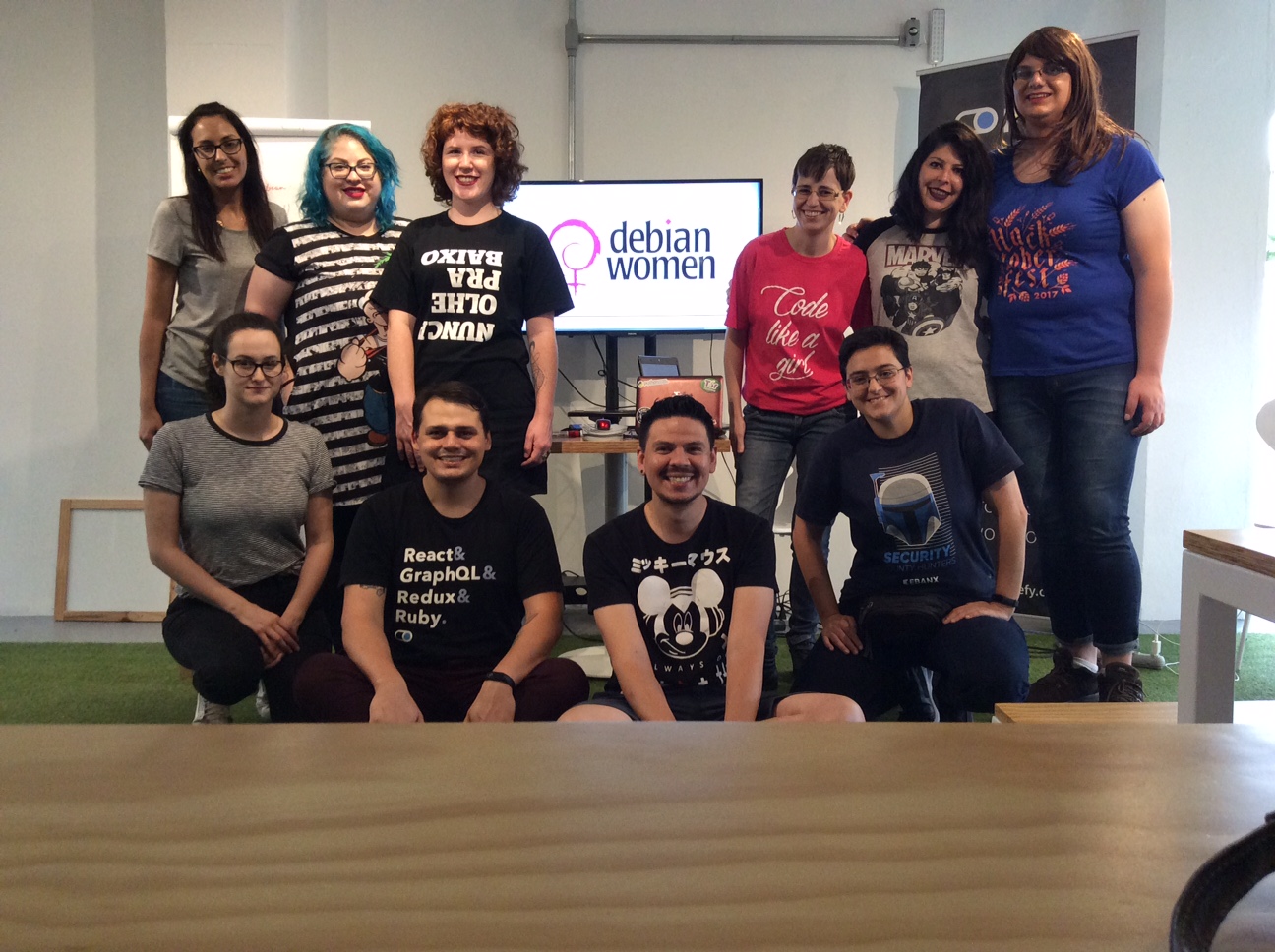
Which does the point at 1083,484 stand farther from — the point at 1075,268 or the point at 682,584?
the point at 682,584

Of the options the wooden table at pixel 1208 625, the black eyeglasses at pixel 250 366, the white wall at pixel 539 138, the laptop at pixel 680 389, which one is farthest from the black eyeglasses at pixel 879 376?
the white wall at pixel 539 138

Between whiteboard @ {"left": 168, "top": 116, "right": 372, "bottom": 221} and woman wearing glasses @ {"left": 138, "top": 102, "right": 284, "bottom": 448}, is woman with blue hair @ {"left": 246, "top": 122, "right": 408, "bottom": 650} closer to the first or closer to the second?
woman wearing glasses @ {"left": 138, "top": 102, "right": 284, "bottom": 448}

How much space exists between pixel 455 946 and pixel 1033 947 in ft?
0.46

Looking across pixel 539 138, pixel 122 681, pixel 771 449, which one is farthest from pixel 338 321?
pixel 539 138

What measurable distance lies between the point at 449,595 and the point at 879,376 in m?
1.01

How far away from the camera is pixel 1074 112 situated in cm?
239

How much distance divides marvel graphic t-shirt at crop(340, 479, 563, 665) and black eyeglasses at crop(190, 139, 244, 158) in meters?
1.09

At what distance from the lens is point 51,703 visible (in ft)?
10.3

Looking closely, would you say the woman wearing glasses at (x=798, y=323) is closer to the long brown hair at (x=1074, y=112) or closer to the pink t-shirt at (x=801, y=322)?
the pink t-shirt at (x=801, y=322)

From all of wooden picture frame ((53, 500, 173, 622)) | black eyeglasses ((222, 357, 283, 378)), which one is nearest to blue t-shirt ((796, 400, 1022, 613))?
black eyeglasses ((222, 357, 283, 378))

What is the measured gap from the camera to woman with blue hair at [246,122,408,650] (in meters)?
2.62

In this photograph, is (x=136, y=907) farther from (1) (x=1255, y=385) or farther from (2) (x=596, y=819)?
(1) (x=1255, y=385)

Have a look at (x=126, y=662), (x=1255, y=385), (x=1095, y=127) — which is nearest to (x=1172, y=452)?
(x=1255, y=385)

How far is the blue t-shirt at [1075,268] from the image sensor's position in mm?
2398
